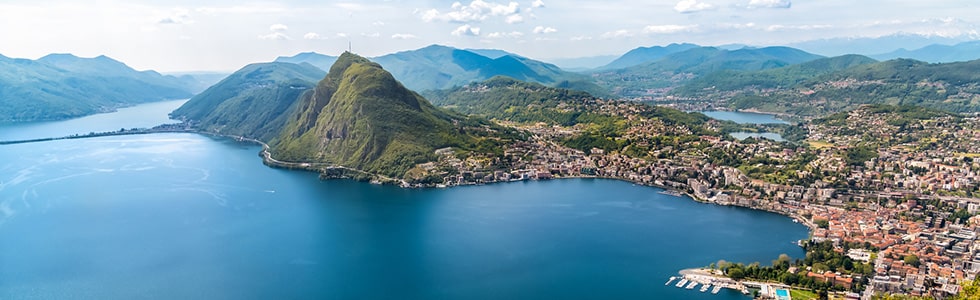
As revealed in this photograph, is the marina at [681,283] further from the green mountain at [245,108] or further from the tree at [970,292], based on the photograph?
the green mountain at [245,108]

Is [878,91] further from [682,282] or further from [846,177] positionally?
[682,282]

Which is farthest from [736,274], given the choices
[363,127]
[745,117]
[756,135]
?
[745,117]

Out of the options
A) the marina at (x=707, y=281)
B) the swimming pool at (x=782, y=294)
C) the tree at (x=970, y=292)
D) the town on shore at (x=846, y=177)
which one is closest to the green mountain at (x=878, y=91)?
the town on shore at (x=846, y=177)

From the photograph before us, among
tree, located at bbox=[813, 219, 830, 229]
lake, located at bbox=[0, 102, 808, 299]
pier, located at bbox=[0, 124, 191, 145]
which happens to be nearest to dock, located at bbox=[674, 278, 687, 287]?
lake, located at bbox=[0, 102, 808, 299]

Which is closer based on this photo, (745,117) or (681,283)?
(681,283)

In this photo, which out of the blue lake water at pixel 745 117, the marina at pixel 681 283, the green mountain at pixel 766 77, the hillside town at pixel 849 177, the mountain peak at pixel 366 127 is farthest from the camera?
the green mountain at pixel 766 77

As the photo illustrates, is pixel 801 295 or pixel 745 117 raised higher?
pixel 745 117

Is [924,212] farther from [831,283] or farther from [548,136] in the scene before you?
[548,136]
